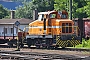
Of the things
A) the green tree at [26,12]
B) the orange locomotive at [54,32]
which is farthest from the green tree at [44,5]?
the orange locomotive at [54,32]

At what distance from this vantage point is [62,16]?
1067 inches

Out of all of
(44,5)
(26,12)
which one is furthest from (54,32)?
(26,12)

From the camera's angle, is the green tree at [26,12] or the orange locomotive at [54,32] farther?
the green tree at [26,12]

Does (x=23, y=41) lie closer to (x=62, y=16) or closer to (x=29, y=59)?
(x=62, y=16)

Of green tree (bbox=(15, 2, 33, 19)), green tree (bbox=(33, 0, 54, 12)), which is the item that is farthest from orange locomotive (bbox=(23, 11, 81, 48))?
green tree (bbox=(15, 2, 33, 19))

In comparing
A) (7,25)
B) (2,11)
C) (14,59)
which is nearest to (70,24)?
(14,59)

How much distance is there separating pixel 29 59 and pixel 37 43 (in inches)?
428

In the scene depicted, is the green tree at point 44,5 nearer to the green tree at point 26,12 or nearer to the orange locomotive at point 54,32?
the green tree at point 26,12

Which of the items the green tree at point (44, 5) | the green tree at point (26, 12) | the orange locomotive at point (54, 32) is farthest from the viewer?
the green tree at point (26, 12)

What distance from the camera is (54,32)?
26516 millimetres

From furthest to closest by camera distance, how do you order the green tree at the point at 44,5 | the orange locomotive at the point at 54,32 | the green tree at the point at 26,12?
the green tree at the point at 26,12 < the green tree at the point at 44,5 < the orange locomotive at the point at 54,32

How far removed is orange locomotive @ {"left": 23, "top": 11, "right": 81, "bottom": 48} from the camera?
85.0ft

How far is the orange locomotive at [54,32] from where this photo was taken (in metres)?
25.9

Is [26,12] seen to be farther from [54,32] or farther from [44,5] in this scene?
[54,32]
